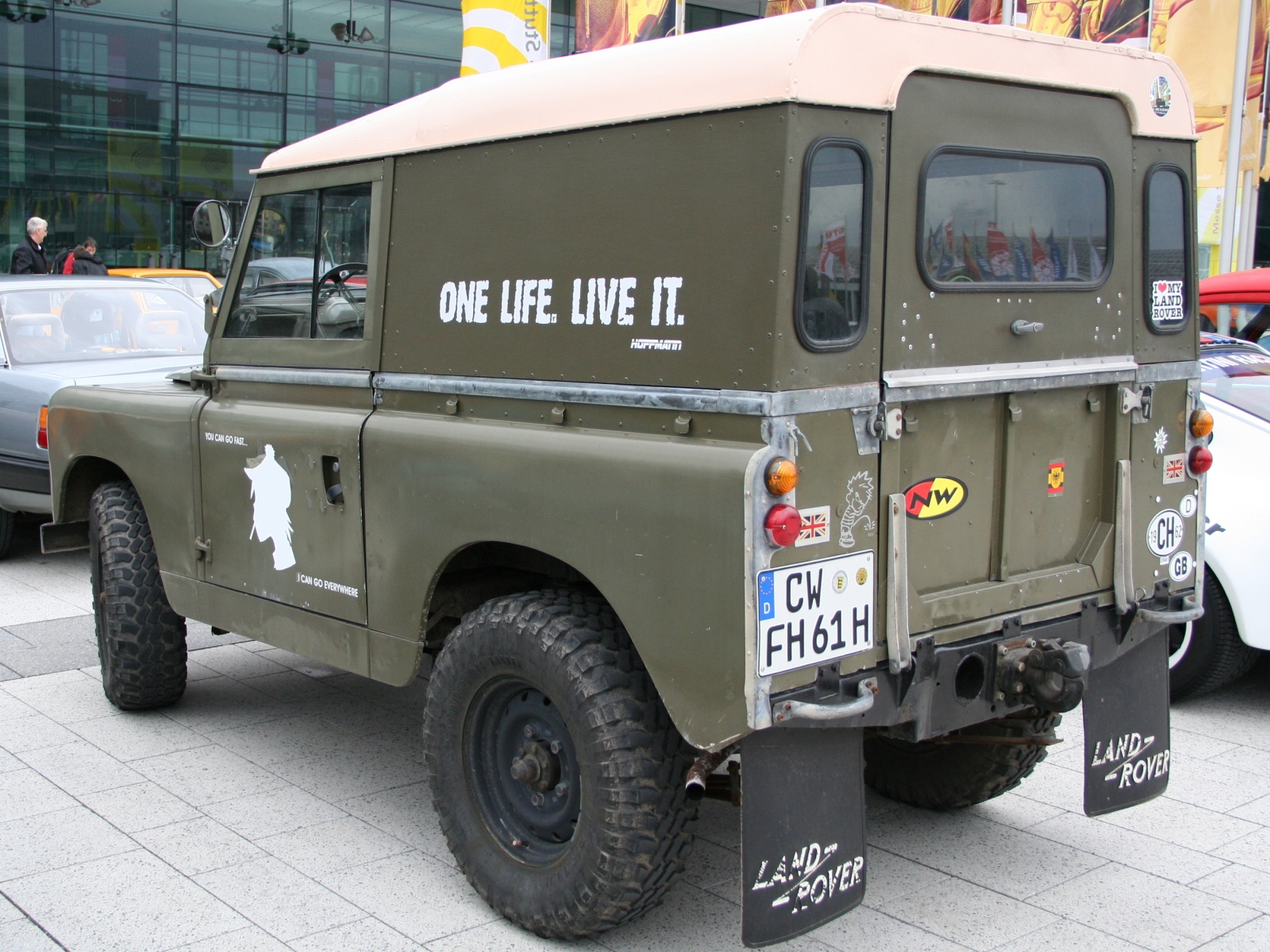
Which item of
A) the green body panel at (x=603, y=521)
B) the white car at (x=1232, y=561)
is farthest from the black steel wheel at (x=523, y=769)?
the white car at (x=1232, y=561)

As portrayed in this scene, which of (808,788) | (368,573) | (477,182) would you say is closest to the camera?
(808,788)

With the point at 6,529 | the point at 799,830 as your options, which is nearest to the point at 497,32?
the point at 6,529

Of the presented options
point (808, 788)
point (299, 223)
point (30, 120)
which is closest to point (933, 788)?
point (808, 788)

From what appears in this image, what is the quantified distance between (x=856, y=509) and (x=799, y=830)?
85 centimetres

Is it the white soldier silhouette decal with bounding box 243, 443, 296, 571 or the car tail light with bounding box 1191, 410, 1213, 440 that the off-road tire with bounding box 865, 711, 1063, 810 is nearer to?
the car tail light with bounding box 1191, 410, 1213, 440

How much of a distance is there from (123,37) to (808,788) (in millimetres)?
20300

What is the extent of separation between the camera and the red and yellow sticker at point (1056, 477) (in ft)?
12.3

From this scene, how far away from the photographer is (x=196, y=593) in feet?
16.6

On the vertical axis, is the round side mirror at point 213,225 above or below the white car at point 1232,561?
above

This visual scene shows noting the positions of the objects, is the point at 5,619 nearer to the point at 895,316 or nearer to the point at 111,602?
the point at 111,602

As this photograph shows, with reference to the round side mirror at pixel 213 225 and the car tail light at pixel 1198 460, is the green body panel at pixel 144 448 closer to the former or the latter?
the round side mirror at pixel 213 225

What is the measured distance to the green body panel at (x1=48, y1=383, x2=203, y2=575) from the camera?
5.07 metres

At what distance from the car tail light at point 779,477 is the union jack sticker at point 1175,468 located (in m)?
1.66

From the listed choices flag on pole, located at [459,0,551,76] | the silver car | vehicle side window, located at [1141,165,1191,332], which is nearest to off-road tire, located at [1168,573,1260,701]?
vehicle side window, located at [1141,165,1191,332]
